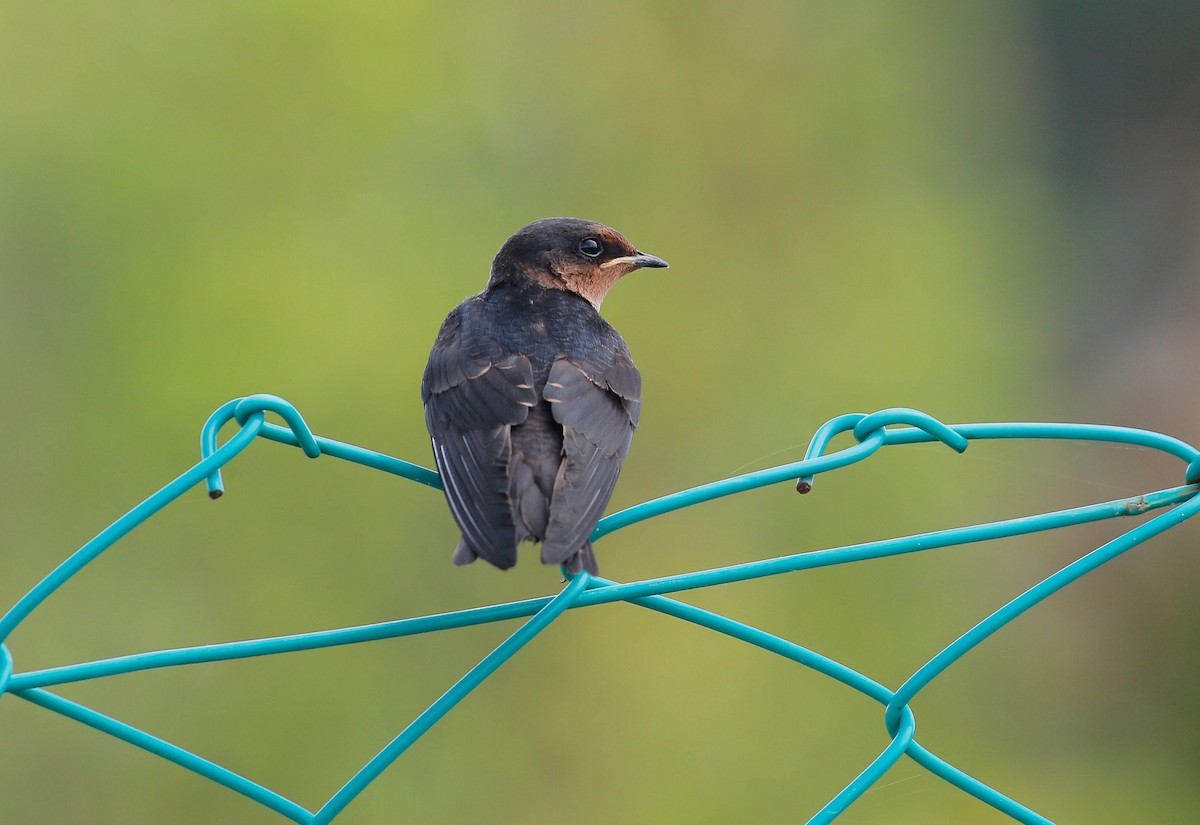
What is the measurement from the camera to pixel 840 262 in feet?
23.1

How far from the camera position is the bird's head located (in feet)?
8.60

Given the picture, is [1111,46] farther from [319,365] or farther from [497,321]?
[497,321]

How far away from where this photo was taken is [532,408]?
1920 millimetres

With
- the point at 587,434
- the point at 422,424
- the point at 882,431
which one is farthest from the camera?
the point at 422,424

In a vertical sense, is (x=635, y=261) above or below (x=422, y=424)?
above

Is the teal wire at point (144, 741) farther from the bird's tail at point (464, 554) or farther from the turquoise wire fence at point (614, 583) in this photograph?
the bird's tail at point (464, 554)

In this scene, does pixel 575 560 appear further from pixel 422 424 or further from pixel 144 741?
pixel 422 424

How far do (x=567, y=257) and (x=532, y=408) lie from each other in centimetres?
78

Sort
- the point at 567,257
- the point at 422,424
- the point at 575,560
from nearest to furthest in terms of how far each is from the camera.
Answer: the point at 575,560 < the point at 567,257 < the point at 422,424

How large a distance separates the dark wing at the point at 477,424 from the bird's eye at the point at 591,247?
1.45ft

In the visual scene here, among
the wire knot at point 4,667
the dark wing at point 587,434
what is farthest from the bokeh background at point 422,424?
the wire knot at point 4,667

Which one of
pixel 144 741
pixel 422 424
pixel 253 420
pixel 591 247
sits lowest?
pixel 422 424

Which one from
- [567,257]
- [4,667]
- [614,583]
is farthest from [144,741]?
[567,257]

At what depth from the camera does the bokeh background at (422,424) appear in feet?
15.1
